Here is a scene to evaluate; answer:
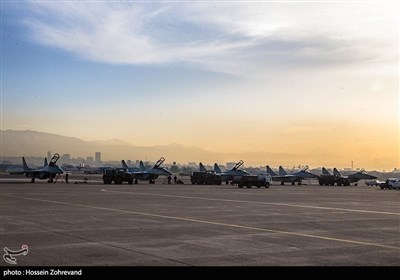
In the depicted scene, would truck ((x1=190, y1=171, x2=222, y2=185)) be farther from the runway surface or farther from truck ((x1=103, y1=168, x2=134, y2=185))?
the runway surface

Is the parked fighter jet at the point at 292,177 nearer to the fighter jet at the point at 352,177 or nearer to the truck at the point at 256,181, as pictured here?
the fighter jet at the point at 352,177

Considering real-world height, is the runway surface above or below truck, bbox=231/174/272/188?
below

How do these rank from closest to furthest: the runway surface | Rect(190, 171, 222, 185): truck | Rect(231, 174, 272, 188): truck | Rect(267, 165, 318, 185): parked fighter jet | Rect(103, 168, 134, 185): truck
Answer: the runway surface, Rect(231, 174, 272, 188): truck, Rect(103, 168, 134, 185): truck, Rect(190, 171, 222, 185): truck, Rect(267, 165, 318, 185): parked fighter jet

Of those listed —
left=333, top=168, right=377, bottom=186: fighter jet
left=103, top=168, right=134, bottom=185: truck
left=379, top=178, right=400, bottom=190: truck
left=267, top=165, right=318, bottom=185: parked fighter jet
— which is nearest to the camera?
left=103, top=168, right=134, bottom=185: truck

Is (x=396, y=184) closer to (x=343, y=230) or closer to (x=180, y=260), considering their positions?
(x=343, y=230)

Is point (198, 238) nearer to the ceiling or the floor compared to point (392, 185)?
nearer to the floor

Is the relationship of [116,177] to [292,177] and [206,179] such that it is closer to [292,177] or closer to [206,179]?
[206,179]

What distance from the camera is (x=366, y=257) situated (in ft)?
38.3

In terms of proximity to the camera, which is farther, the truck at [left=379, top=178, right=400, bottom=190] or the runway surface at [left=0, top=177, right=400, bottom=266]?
the truck at [left=379, top=178, right=400, bottom=190]

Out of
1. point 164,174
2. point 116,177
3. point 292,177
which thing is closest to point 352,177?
point 292,177

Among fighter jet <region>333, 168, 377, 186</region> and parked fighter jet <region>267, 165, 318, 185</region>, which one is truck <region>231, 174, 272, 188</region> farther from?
fighter jet <region>333, 168, 377, 186</region>

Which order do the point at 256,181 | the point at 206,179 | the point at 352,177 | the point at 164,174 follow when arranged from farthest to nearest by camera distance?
the point at 352,177, the point at 164,174, the point at 206,179, the point at 256,181

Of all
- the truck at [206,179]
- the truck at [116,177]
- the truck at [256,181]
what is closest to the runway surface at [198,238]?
the truck at [256,181]

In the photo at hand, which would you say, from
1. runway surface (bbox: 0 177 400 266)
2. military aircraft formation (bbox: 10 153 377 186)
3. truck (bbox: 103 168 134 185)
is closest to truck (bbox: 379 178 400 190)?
military aircraft formation (bbox: 10 153 377 186)
